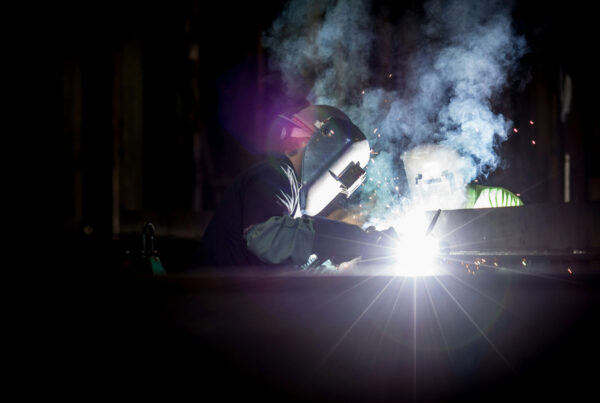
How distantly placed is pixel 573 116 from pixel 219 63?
2.80 metres

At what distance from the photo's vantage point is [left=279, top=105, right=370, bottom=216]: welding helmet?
1.94m

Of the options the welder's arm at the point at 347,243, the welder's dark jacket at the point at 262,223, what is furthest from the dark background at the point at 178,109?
the welder's arm at the point at 347,243

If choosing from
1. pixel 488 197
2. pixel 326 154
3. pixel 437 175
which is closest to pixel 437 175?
pixel 437 175

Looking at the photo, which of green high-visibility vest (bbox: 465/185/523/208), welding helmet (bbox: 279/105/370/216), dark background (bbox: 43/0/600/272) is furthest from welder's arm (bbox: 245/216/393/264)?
dark background (bbox: 43/0/600/272)

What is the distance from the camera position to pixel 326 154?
1.94 meters

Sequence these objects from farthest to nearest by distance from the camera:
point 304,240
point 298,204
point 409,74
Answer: point 409,74
point 298,204
point 304,240

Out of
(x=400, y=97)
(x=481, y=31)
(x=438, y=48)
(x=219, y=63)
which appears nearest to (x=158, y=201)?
(x=219, y=63)

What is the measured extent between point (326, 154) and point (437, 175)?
83cm

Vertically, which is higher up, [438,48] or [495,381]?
[438,48]

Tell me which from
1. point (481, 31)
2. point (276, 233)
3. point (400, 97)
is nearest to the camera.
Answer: point (276, 233)

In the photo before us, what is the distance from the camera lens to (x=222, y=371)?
1.06 meters

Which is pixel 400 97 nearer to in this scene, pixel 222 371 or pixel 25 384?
pixel 222 371

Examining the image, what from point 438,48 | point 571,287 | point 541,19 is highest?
point 541,19

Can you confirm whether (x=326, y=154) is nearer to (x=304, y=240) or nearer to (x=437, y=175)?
(x=304, y=240)
